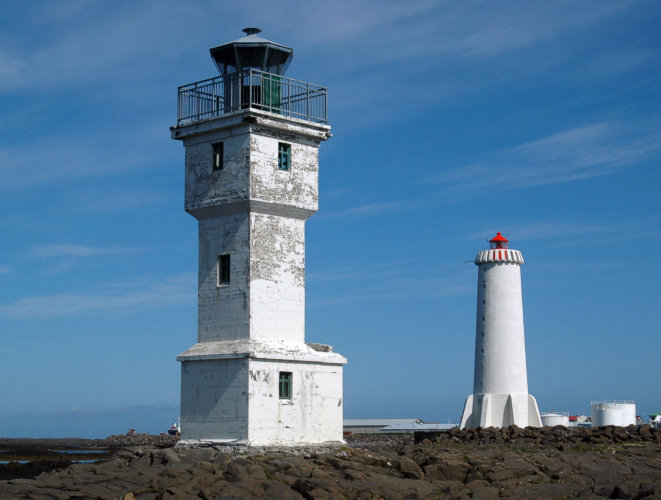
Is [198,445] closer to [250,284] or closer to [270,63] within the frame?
[250,284]

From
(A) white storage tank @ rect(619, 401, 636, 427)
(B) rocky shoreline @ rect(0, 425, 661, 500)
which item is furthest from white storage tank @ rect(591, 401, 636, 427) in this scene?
(B) rocky shoreline @ rect(0, 425, 661, 500)

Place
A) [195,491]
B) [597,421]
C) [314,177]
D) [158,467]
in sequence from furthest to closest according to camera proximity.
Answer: [597,421] → [314,177] → [158,467] → [195,491]

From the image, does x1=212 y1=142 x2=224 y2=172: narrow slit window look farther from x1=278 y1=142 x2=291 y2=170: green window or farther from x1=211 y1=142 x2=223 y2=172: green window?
x1=278 y1=142 x2=291 y2=170: green window

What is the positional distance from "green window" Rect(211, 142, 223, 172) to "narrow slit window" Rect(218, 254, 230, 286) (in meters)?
1.98

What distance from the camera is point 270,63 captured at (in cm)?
2305

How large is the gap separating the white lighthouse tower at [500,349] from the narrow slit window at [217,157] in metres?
15.8

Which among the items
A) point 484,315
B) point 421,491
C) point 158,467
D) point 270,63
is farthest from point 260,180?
point 484,315

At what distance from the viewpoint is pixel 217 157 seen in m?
22.2

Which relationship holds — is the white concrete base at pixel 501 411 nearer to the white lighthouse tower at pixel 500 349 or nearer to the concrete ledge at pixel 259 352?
the white lighthouse tower at pixel 500 349

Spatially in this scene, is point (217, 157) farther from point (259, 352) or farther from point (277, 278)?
point (259, 352)

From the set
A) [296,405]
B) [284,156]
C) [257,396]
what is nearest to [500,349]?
[296,405]

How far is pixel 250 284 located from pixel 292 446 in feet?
11.7

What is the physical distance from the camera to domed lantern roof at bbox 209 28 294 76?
2272 centimetres

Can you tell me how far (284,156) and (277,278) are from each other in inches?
108
